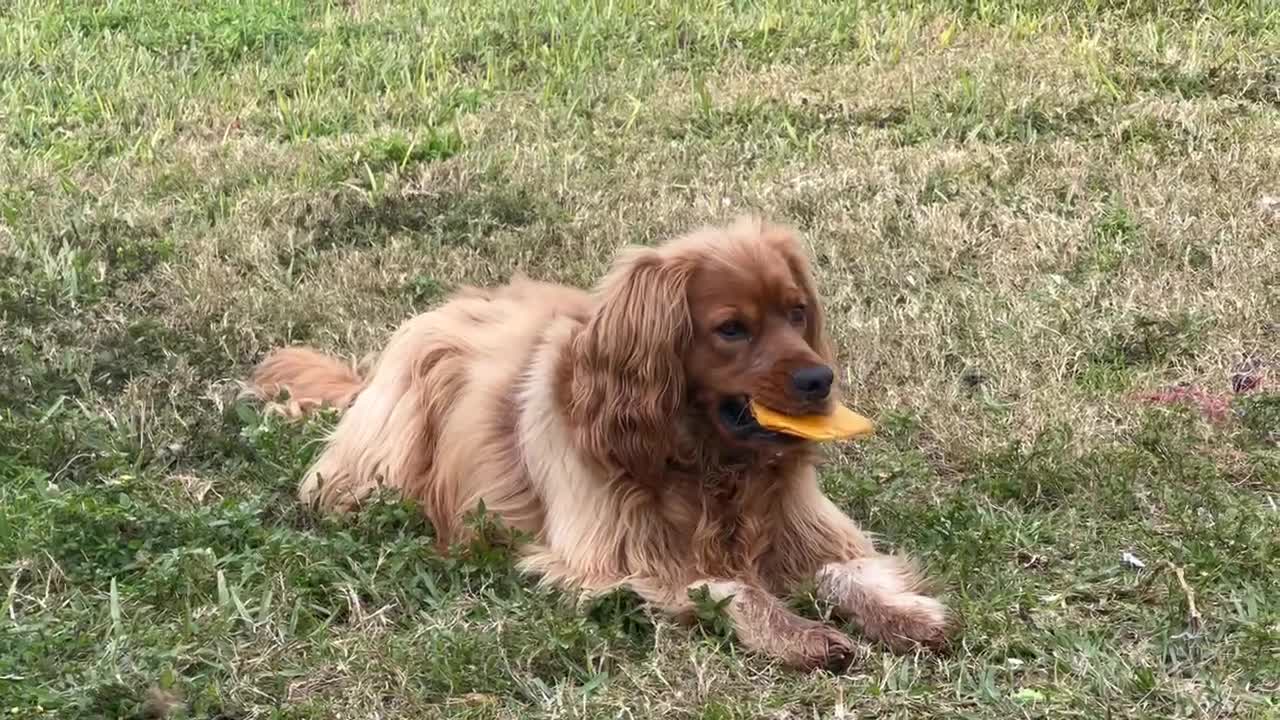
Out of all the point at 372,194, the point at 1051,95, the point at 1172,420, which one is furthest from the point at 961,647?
the point at 1051,95

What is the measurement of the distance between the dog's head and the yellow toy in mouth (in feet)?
0.14

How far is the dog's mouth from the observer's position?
140 inches

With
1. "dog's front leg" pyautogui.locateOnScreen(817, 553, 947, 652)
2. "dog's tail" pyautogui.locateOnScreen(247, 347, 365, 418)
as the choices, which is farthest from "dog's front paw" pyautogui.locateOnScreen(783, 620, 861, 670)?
"dog's tail" pyautogui.locateOnScreen(247, 347, 365, 418)

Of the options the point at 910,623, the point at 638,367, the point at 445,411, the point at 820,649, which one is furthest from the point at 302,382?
the point at 910,623

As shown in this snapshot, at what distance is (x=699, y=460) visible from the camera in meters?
3.71

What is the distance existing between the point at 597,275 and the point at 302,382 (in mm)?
1567

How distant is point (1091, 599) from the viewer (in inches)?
142

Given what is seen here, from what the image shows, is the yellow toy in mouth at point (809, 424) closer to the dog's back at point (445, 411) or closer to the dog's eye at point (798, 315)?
the dog's eye at point (798, 315)

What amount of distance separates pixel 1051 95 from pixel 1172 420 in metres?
3.79

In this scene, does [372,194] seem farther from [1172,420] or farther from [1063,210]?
[1172,420]

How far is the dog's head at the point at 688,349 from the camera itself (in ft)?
11.8

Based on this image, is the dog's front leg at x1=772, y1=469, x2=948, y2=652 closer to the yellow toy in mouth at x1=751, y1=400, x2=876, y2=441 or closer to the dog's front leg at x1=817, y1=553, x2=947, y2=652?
the dog's front leg at x1=817, y1=553, x2=947, y2=652

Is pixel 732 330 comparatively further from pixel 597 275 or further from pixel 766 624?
pixel 597 275

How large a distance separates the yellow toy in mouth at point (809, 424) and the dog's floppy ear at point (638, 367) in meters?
0.25
